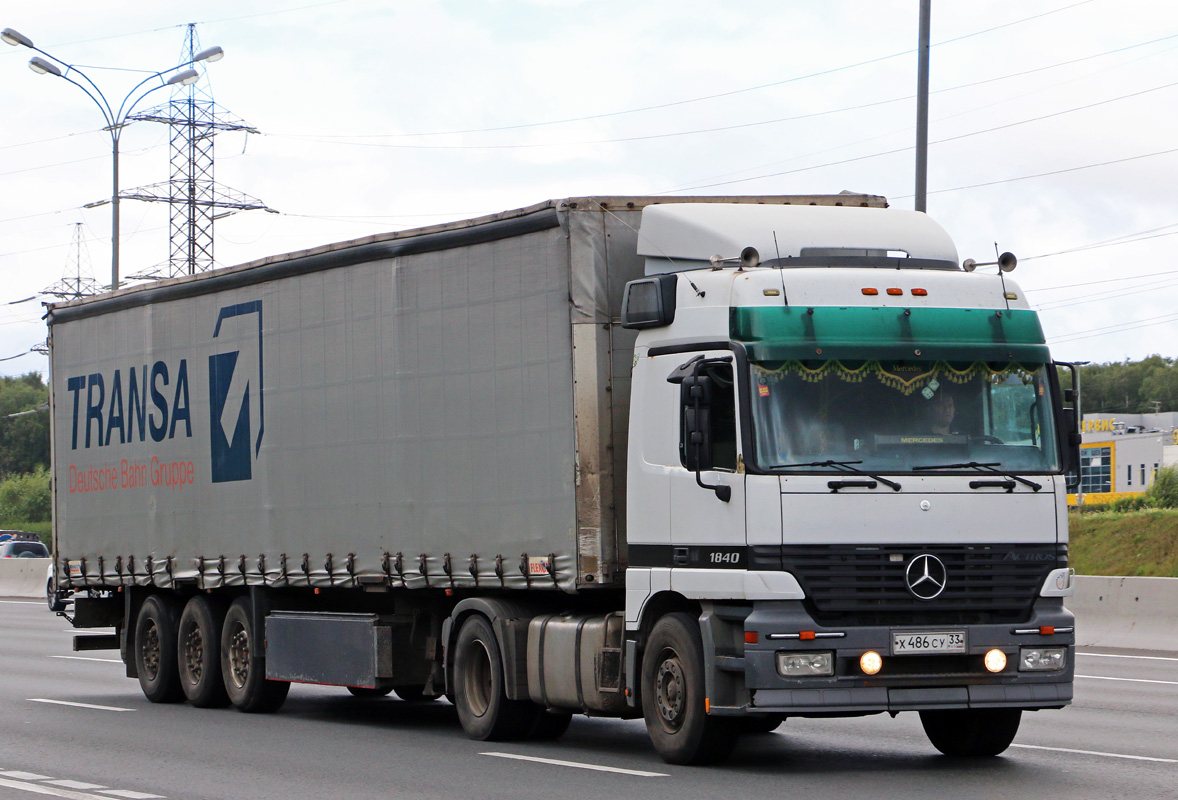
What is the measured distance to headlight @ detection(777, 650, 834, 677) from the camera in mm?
10602

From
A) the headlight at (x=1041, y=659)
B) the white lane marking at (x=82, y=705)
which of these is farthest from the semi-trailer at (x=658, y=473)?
the white lane marking at (x=82, y=705)

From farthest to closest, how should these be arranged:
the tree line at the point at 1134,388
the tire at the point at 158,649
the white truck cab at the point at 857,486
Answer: the tree line at the point at 1134,388 < the tire at the point at 158,649 < the white truck cab at the point at 857,486

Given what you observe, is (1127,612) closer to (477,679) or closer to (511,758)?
(477,679)

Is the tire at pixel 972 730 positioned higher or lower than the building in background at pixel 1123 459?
lower

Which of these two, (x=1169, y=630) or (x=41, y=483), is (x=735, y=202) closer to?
(x=1169, y=630)

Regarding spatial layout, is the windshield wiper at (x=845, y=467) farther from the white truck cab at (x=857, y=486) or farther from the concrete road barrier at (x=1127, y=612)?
the concrete road barrier at (x=1127, y=612)

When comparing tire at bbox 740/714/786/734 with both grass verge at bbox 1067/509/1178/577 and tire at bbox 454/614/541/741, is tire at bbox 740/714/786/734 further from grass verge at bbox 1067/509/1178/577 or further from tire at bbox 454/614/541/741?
grass verge at bbox 1067/509/1178/577

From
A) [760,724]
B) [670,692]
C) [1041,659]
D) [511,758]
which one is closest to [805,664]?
[670,692]

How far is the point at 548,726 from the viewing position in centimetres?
1336

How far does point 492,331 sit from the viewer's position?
1327cm

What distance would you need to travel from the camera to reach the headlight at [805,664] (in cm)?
1060

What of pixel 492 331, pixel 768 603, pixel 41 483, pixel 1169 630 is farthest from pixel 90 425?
pixel 41 483

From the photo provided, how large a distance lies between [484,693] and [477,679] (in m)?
0.15

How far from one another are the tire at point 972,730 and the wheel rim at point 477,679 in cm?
323
